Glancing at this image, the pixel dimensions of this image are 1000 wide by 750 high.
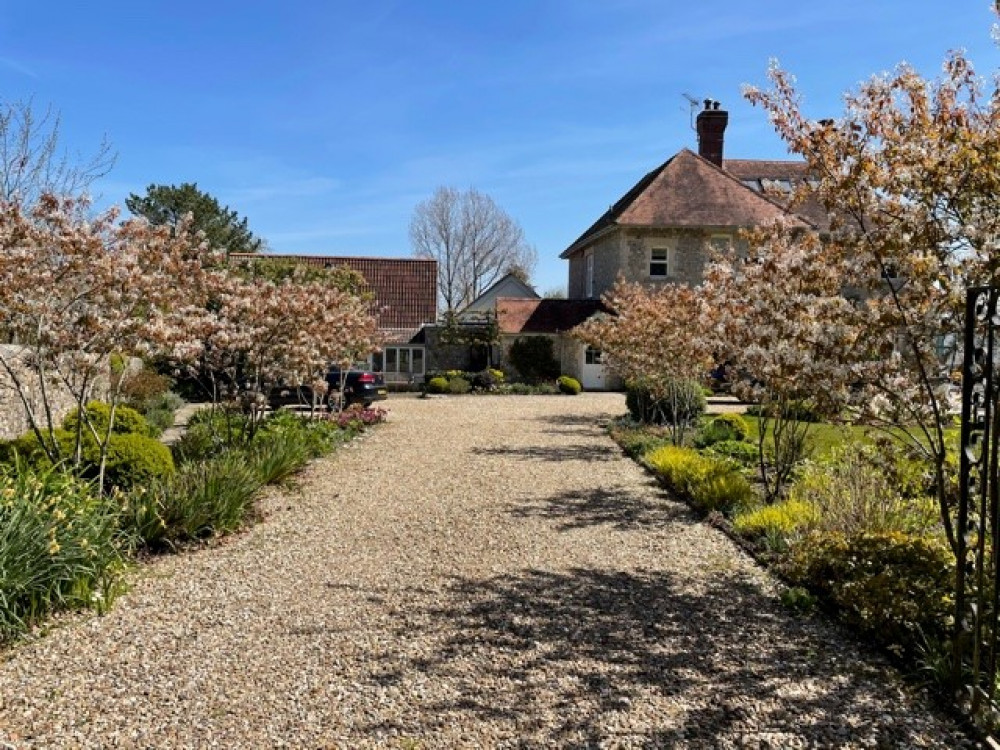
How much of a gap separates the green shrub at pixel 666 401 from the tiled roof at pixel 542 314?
1334cm

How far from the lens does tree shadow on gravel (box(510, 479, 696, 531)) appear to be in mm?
7781

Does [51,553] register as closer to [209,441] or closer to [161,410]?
[209,441]

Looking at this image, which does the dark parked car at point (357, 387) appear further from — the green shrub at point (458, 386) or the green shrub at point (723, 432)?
the green shrub at point (723, 432)

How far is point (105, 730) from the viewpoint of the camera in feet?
11.2

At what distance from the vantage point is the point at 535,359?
30.2m

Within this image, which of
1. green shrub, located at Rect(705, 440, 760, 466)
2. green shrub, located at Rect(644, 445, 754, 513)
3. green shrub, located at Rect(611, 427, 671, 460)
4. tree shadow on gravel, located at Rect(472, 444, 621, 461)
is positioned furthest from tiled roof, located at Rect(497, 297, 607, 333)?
green shrub, located at Rect(644, 445, 754, 513)

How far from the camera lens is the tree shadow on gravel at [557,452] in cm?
1223

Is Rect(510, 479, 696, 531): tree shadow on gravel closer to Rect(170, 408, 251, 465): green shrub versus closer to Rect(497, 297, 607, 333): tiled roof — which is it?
Rect(170, 408, 251, 465): green shrub

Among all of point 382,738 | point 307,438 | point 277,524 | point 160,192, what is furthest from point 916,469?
point 160,192

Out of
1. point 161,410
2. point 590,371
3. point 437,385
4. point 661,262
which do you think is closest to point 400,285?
point 437,385

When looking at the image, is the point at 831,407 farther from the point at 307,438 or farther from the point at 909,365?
the point at 307,438

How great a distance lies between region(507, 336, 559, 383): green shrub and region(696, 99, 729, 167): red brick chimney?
36.3ft

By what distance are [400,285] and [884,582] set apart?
3133 cm

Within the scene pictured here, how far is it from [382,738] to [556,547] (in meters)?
3.55
